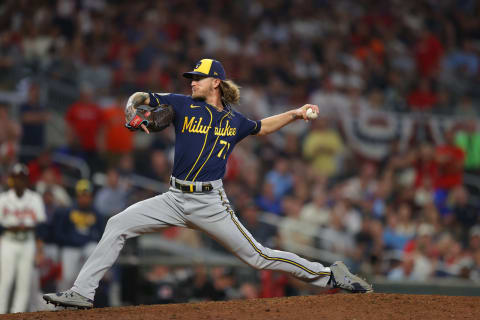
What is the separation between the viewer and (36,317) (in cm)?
604

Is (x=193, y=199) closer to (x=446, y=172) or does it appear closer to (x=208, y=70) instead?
(x=208, y=70)

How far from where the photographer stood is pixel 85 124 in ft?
38.7

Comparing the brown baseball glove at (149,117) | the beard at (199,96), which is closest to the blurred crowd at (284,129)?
the beard at (199,96)

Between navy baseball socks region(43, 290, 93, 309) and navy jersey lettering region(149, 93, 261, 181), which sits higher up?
navy jersey lettering region(149, 93, 261, 181)

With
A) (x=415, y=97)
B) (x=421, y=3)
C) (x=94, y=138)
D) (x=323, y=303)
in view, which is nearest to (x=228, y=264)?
(x=94, y=138)

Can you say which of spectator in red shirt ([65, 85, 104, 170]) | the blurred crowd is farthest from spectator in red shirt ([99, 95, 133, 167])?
spectator in red shirt ([65, 85, 104, 170])

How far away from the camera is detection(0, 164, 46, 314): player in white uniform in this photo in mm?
9453

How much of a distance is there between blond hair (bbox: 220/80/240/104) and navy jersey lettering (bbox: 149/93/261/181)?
235mm

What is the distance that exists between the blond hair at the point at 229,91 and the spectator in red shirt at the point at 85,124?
19.1 ft

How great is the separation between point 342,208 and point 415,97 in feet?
13.1

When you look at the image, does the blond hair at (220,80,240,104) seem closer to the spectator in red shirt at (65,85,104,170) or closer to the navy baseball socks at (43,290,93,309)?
the navy baseball socks at (43,290,93,309)

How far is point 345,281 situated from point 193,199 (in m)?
1.52

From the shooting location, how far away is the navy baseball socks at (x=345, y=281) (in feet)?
21.3

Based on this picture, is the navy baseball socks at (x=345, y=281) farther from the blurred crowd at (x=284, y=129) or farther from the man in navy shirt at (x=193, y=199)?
the blurred crowd at (x=284, y=129)
